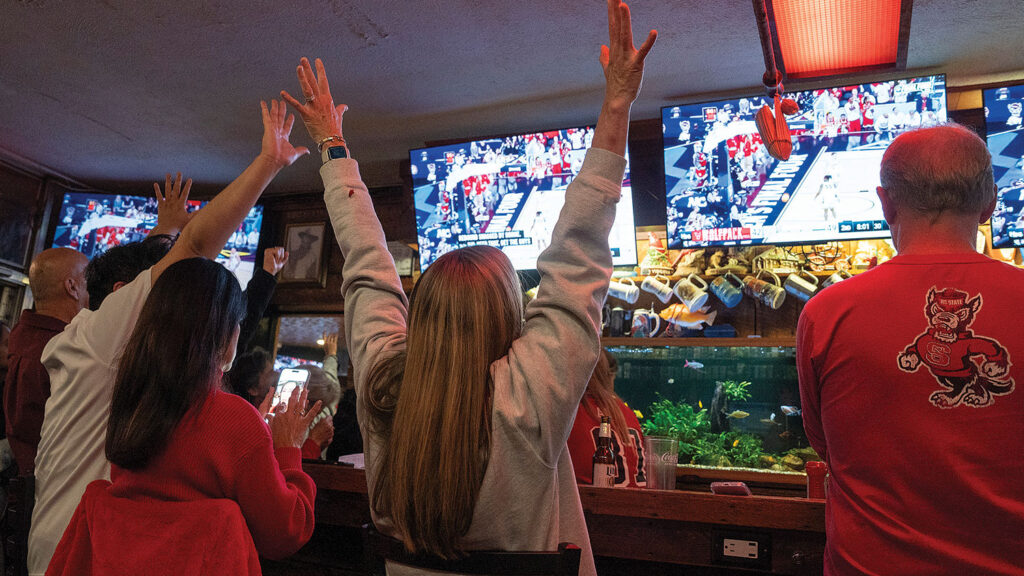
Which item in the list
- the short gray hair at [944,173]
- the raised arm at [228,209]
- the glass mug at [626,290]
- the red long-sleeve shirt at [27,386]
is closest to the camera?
the short gray hair at [944,173]

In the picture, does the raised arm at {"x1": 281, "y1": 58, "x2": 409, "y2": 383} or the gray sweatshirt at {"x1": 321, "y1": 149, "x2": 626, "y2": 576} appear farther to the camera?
the raised arm at {"x1": 281, "y1": 58, "x2": 409, "y2": 383}

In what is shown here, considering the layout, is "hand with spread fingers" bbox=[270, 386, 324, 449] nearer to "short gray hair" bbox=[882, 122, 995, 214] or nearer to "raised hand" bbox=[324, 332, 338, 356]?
"short gray hair" bbox=[882, 122, 995, 214]

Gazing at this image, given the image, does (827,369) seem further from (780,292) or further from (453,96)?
(453,96)

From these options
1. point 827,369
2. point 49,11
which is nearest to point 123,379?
point 827,369

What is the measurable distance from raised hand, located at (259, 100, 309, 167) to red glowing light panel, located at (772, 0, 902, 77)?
163 centimetres

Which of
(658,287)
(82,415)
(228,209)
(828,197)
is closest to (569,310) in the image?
(228,209)

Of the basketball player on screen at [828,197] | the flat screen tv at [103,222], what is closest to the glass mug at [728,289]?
the basketball player on screen at [828,197]

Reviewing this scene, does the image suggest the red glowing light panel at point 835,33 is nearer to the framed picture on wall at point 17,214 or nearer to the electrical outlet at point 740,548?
the electrical outlet at point 740,548

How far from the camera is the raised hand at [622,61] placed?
4.11 feet

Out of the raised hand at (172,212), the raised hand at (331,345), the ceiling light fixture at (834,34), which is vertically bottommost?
the raised hand at (331,345)

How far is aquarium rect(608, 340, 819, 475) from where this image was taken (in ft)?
12.4

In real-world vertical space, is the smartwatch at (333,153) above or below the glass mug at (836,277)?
above

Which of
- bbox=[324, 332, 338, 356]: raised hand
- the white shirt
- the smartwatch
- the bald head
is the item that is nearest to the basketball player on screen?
the smartwatch

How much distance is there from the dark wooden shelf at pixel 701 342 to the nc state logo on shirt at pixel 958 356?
89.5 inches
